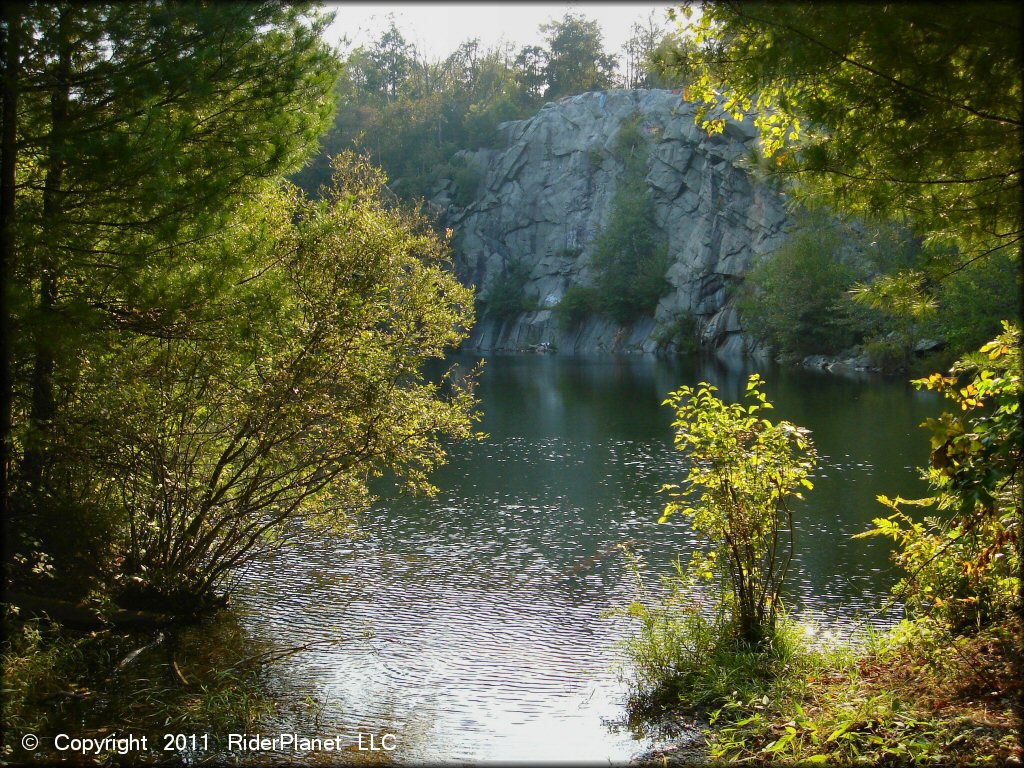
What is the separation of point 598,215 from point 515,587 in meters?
56.9

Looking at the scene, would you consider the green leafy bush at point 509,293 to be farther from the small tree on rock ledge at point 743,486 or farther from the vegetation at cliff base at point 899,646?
the small tree on rock ledge at point 743,486

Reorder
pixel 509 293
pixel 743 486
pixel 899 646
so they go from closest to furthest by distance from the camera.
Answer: pixel 899 646 → pixel 743 486 → pixel 509 293

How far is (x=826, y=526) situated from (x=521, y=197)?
2246 inches

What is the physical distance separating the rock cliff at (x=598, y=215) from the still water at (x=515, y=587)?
110 feet

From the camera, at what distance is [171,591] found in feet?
28.6

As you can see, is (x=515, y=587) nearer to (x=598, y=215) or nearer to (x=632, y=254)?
(x=632, y=254)

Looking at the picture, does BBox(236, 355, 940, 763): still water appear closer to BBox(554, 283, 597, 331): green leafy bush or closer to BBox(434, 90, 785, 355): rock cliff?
BBox(434, 90, 785, 355): rock cliff

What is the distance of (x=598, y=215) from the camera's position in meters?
65.3

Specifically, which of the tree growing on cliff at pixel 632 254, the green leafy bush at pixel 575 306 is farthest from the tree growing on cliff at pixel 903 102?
the green leafy bush at pixel 575 306

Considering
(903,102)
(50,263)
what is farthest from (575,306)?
(903,102)

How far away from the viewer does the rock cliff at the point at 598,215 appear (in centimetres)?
5412

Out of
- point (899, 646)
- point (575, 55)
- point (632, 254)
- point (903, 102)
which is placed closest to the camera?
point (903, 102)

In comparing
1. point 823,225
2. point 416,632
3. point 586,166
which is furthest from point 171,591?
point 586,166

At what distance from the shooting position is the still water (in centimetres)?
690
